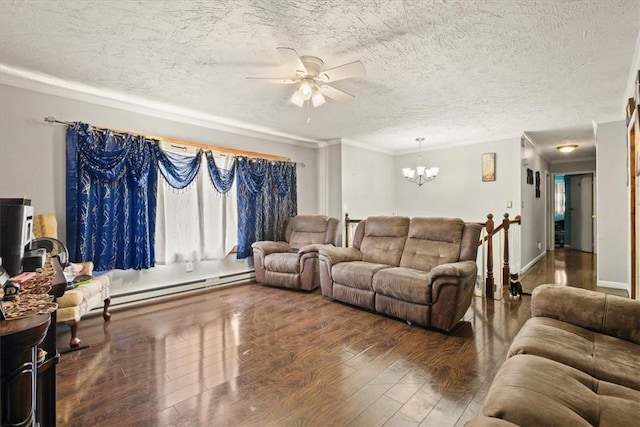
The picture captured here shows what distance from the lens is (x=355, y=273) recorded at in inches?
138

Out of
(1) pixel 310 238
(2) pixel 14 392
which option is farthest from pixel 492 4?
(1) pixel 310 238

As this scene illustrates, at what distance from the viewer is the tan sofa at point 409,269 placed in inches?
112

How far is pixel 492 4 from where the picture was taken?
190 centimetres

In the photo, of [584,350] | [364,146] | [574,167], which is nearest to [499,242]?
[364,146]

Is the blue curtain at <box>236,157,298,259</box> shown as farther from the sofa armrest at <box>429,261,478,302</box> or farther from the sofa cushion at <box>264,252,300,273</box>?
the sofa armrest at <box>429,261,478,302</box>

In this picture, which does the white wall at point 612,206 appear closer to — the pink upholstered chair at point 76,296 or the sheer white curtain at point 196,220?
the sheer white curtain at point 196,220

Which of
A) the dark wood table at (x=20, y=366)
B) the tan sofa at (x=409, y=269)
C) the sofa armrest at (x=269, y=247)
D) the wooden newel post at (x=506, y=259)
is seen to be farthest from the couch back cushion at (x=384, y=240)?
the dark wood table at (x=20, y=366)

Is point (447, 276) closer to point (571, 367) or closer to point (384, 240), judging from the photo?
point (384, 240)

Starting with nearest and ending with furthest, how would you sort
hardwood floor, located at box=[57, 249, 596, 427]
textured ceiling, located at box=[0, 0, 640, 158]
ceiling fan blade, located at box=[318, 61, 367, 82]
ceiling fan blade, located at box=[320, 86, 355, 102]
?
hardwood floor, located at box=[57, 249, 596, 427] → textured ceiling, located at box=[0, 0, 640, 158] → ceiling fan blade, located at box=[318, 61, 367, 82] → ceiling fan blade, located at box=[320, 86, 355, 102]

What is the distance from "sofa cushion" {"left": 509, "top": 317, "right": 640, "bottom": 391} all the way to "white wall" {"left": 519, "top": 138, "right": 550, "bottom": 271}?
Result: 13.7ft

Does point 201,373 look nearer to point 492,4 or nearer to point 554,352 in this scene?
point 554,352

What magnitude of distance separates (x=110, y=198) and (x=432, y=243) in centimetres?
375

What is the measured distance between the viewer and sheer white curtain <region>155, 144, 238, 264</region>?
12.9ft

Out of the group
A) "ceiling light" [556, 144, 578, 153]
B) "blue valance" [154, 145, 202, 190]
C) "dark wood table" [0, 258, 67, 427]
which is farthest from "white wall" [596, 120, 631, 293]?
"dark wood table" [0, 258, 67, 427]
